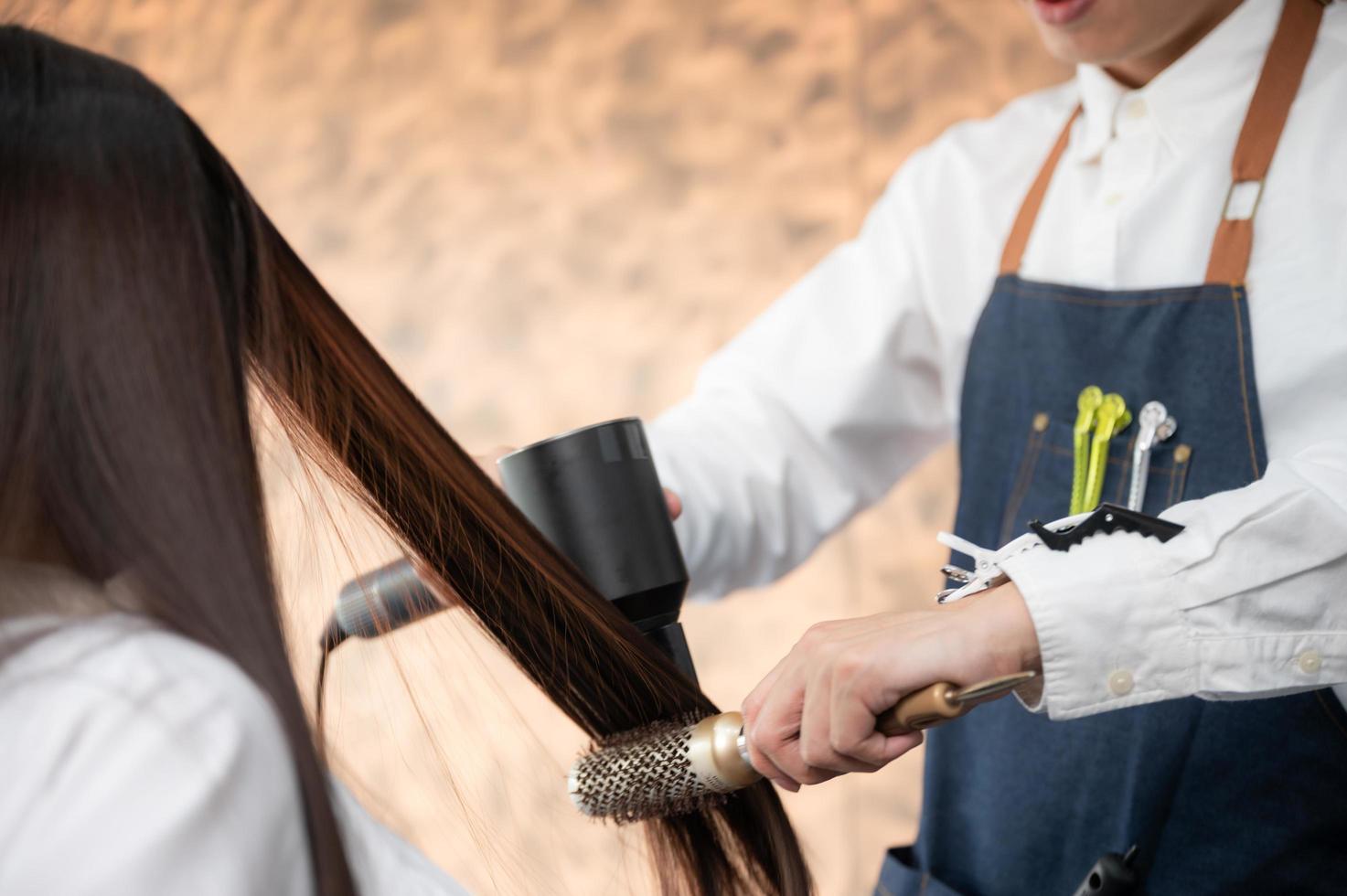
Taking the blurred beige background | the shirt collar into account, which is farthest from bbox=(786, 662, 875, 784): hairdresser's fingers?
the blurred beige background

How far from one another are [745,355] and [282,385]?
61 centimetres

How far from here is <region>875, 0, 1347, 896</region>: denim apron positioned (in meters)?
0.83

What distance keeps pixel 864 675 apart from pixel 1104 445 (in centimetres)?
38

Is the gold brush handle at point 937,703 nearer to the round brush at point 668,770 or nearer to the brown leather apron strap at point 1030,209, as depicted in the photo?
the round brush at point 668,770

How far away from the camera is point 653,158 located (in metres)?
1.97

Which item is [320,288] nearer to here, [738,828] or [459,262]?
[738,828]

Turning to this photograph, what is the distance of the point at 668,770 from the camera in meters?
0.65

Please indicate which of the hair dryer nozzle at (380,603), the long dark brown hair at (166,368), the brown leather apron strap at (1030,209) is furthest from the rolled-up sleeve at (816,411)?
the long dark brown hair at (166,368)

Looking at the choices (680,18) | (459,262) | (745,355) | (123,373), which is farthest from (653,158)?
(123,373)

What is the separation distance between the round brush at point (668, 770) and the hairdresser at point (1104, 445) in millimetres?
14

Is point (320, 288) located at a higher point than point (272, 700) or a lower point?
higher

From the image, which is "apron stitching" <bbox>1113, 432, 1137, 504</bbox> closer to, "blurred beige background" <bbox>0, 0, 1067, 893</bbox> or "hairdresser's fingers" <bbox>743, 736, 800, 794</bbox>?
"hairdresser's fingers" <bbox>743, 736, 800, 794</bbox>

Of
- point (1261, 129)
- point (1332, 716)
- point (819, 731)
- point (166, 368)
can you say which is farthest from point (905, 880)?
point (166, 368)

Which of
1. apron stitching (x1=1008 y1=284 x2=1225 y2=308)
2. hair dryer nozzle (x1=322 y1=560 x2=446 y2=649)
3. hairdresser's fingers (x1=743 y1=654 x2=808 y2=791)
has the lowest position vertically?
hairdresser's fingers (x1=743 y1=654 x2=808 y2=791)
